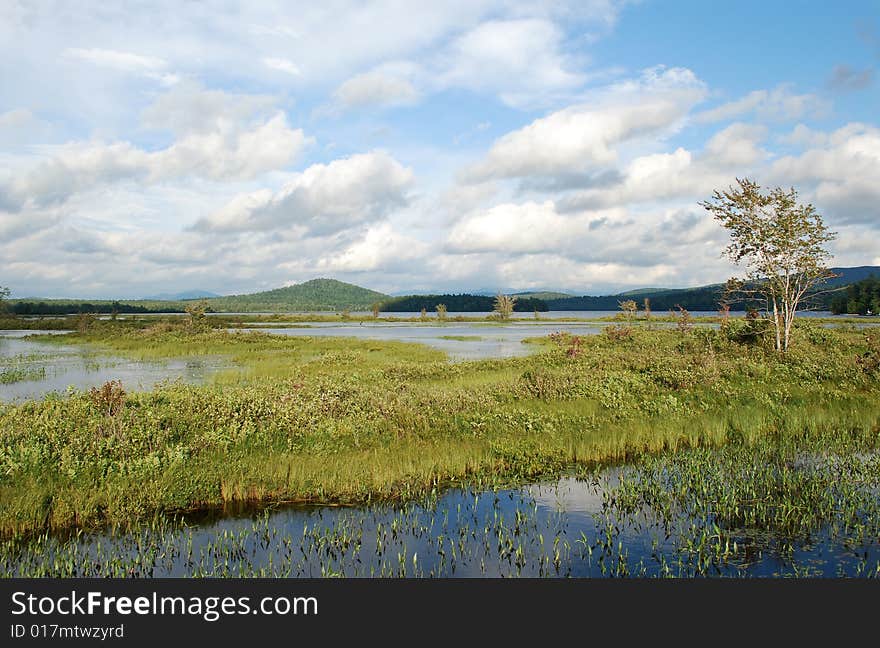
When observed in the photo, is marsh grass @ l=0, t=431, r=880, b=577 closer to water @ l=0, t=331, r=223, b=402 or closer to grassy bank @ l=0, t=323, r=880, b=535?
grassy bank @ l=0, t=323, r=880, b=535

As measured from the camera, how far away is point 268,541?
36.2 ft

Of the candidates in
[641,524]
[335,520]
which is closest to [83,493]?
[335,520]

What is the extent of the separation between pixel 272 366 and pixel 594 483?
29.5m

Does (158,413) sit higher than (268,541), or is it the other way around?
(158,413)

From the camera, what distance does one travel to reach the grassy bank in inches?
516

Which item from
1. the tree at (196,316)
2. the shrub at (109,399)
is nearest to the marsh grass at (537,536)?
the shrub at (109,399)

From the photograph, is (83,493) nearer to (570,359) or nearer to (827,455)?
(827,455)

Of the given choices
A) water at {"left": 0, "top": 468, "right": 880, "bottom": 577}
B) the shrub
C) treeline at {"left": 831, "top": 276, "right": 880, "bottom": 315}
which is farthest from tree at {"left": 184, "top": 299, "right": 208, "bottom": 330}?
treeline at {"left": 831, "top": 276, "right": 880, "bottom": 315}

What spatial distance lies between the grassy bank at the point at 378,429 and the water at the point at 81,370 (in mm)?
10993

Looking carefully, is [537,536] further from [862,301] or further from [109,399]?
[862,301]

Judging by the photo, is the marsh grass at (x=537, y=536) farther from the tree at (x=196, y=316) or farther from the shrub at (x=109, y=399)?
the tree at (x=196, y=316)

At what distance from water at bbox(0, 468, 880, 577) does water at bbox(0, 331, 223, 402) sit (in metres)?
17.4

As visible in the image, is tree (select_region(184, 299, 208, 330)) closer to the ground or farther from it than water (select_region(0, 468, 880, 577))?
farther from it

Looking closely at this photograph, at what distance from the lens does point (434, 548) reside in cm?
1068
